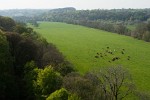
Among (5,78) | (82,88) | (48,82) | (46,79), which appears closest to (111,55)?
(5,78)

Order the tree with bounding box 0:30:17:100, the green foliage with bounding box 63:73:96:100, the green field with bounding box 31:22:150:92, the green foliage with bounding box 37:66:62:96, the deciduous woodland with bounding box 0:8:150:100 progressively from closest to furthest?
the green foliage with bounding box 63:73:96:100, the deciduous woodland with bounding box 0:8:150:100, the green foliage with bounding box 37:66:62:96, the tree with bounding box 0:30:17:100, the green field with bounding box 31:22:150:92

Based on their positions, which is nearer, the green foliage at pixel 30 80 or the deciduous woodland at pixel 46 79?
the deciduous woodland at pixel 46 79

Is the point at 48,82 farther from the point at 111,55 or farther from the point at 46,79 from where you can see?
the point at 111,55

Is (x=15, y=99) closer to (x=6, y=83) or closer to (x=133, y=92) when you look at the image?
(x=6, y=83)

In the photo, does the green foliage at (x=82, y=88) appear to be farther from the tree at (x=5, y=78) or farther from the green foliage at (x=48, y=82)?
the tree at (x=5, y=78)

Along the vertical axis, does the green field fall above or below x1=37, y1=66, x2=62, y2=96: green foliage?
below

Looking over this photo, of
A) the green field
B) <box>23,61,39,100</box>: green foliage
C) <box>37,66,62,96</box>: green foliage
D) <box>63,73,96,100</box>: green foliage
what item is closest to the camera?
<box>63,73,96,100</box>: green foliage

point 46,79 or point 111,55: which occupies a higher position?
point 46,79

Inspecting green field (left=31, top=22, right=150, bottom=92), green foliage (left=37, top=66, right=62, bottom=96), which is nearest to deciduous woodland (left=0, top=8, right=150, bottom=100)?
green foliage (left=37, top=66, right=62, bottom=96)

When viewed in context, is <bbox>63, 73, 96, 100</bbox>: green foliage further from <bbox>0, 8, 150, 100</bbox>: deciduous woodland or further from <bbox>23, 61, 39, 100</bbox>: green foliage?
<bbox>23, 61, 39, 100</bbox>: green foliage

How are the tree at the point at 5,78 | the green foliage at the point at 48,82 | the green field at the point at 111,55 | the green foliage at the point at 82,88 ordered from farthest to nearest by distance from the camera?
1. the green field at the point at 111,55
2. the tree at the point at 5,78
3. the green foliage at the point at 48,82
4. the green foliage at the point at 82,88

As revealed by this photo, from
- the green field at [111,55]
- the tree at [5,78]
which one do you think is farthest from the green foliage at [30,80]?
the green field at [111,55]
